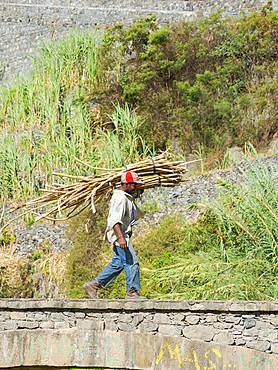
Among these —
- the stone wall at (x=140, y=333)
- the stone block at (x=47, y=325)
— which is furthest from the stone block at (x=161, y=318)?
the stone block at (x=47, y=325)

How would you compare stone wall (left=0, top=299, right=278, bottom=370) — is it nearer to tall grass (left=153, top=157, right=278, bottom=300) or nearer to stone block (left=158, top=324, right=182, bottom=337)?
stone block (left=158, top=324, right=182, bottom=337)

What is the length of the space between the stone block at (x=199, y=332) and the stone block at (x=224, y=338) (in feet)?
0.17

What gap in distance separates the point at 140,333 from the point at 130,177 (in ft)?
5.11

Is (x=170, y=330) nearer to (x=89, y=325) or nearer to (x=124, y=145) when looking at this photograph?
(x=89, y=325)

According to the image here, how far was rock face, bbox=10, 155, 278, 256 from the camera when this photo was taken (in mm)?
9109

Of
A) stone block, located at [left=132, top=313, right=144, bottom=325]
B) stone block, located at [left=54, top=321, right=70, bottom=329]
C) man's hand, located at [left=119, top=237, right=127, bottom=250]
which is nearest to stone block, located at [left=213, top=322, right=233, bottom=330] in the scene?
stone block, located at [left=132, top=313, right=144, bottom=325]

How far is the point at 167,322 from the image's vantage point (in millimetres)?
4188

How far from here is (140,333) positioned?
4.20 metres

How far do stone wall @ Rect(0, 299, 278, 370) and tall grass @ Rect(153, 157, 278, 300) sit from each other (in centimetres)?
88

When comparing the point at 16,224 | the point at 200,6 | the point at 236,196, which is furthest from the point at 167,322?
the point at 200,6

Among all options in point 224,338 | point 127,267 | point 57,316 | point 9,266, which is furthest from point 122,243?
point 9,266

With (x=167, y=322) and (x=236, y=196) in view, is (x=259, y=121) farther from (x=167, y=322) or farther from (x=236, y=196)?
(x=167, y=322)

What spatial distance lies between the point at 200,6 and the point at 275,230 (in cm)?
1342

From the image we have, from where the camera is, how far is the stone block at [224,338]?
396cm
